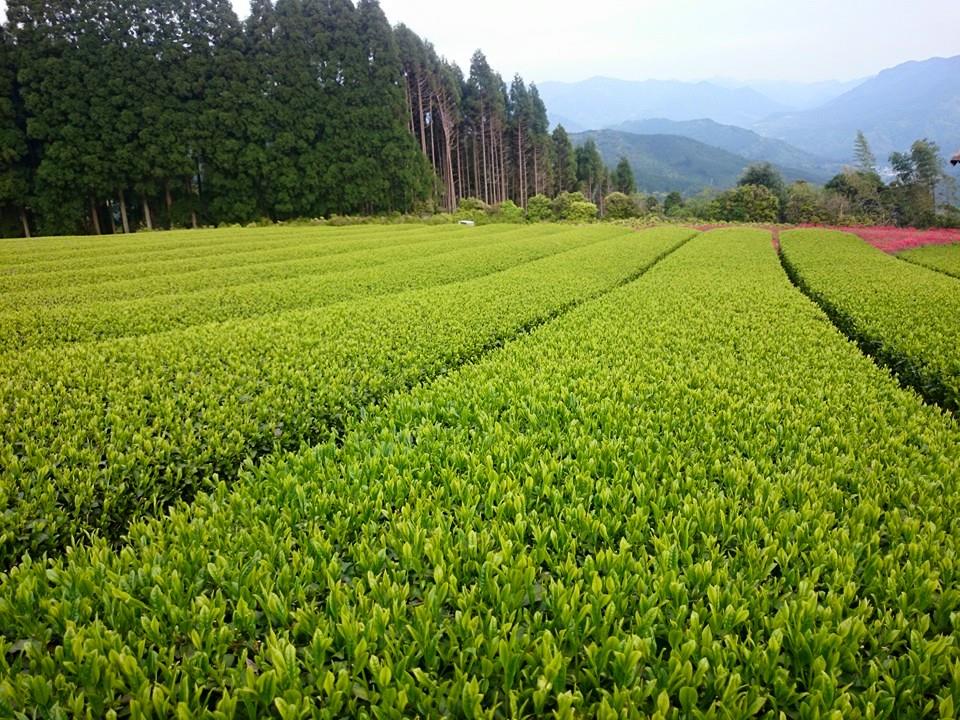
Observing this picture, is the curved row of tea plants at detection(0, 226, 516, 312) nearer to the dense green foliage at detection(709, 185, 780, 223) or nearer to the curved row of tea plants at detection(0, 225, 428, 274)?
the curved row of tea plants at detection(0, 225, 428, 274)

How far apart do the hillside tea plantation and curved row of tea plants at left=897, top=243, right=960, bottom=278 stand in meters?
15.3

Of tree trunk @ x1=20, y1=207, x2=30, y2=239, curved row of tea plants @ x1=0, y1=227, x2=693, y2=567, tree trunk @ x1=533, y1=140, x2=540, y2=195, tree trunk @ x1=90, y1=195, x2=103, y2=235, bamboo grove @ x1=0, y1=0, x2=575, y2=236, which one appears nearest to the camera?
curved row of tea plants @ x1=0, y1=227, x2=693, y2=567

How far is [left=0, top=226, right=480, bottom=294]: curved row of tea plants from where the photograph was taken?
14.6 meters

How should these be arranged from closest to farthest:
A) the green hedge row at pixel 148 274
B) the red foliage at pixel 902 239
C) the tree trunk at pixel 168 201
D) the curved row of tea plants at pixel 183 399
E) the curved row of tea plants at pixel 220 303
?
the curved row of tea plants at pixel 183 399
the curved row of tea plants at pixel 220 303
the green hedge row at pixel 148 274
the red foliage at pixel 902 239
the tree trunk at pixel 168 201

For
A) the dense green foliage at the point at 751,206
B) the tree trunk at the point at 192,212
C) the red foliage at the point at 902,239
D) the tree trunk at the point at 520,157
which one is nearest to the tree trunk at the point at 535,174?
the tree trunk at the point at 520,157

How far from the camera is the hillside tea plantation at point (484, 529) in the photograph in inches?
69.3

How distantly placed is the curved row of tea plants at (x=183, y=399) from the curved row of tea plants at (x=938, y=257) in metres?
17.9

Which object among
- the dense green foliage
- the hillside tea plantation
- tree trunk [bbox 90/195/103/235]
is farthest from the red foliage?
tree trunk [bbox 90/195/103/235]

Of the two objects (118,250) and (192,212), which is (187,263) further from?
(192,212)

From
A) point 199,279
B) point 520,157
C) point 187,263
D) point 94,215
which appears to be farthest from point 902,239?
point 94,215

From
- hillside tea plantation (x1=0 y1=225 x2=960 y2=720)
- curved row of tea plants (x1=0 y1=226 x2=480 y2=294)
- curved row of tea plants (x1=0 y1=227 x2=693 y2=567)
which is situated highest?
curved row of tea plants (x1=0 y1=226 x2=480 y2=294)

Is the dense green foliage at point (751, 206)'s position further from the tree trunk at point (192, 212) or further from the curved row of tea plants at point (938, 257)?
the tree trunk at point (192, 212)

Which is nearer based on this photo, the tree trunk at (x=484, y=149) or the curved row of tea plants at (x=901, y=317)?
the curved row of tea plants at (x=901, y=317)

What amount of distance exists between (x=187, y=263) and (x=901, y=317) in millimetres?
20420
